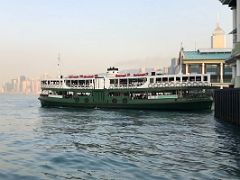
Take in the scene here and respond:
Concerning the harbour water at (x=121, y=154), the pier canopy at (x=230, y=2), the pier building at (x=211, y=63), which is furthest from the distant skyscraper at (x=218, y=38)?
the harbour water at (x=121, y=154)

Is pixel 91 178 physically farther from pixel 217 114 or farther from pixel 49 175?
pixel 217 114

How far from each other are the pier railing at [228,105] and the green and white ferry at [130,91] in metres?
13.9

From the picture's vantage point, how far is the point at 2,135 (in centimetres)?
3409

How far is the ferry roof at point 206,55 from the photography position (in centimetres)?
10100

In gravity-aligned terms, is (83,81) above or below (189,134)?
above

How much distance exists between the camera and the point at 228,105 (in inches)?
1703

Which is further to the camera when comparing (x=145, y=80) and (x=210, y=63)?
(x=210, y=63)

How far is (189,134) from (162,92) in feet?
112

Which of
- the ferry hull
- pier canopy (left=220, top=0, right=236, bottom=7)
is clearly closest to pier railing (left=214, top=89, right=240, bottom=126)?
pier canopy (left=220, top=0, right=236, bottom=7)

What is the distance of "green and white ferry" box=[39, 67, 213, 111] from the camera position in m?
66.1

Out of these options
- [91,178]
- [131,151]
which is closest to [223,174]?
[91,178]

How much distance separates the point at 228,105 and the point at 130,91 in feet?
96.3

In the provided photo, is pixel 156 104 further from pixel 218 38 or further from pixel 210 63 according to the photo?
pixel 218 38

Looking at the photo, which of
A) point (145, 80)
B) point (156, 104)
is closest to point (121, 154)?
point (156, 104)
